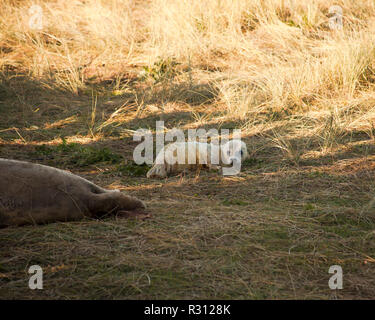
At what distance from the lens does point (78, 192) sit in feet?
10.6

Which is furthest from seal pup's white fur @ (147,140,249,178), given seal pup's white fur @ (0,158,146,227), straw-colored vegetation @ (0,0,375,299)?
seal pup's white fur @ (0,158,146,227)

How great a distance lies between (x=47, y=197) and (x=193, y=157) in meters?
1.84

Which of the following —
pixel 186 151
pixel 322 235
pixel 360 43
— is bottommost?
pixel 322 235

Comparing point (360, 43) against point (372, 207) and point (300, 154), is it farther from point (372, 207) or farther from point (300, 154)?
point (372, 207)

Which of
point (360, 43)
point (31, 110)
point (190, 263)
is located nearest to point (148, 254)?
point (190, 263)

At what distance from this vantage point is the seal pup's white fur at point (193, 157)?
4504 millimetres

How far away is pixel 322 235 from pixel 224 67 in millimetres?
5183

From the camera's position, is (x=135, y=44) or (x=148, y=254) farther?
(x=135, y=44)

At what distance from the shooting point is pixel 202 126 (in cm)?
600

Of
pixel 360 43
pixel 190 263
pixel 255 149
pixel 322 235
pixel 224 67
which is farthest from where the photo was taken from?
pixel 224 67

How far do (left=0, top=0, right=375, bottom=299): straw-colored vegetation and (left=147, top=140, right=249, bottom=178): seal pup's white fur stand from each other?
0.62 feet

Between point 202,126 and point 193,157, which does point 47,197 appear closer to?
point 193,157

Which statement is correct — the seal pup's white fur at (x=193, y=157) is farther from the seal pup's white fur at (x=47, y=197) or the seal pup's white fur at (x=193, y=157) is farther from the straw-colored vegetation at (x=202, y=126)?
the seal pup's white fur at (x=47, y=197)
